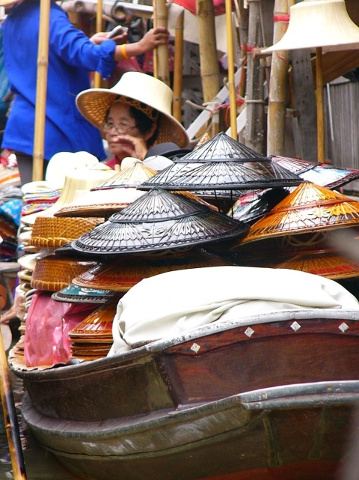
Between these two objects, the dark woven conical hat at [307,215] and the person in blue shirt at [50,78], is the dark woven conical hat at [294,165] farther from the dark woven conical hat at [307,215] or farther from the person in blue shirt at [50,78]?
the person in blue shirt at [50,78]

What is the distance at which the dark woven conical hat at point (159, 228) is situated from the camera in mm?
3674

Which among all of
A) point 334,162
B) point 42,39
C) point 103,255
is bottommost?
point 334,162

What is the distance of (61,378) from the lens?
370 cm

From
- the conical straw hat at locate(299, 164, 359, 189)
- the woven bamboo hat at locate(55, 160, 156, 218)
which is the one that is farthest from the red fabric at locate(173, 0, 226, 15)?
the conical straw hat at locate(299, 164, 359, 189)

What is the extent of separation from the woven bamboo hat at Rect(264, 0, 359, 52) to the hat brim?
128 cm

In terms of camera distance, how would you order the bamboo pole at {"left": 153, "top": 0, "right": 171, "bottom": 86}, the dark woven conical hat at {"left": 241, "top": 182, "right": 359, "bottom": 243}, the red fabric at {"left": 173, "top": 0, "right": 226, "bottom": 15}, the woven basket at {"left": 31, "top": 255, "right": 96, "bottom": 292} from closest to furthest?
the dark woven conical hat at {"left": 241, "top": 182, "right": 359, "bottom": 243} → the woven basket at {"left": 31, "top": 255, "right": 96, "bottom": 292} → the bamboo pole at {"left": 153, "top": 0, "right": 171, "bottom": 86} → the red fabric at {"left": 173, "top": 0, "right": 226, "bottom": 15}

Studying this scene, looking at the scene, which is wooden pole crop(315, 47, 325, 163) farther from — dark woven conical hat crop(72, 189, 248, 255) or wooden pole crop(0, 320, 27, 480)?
wooden pole crop(0, 320, 27, 480)

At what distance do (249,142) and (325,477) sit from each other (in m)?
3.38

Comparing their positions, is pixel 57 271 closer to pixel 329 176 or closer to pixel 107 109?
pixel 329 176

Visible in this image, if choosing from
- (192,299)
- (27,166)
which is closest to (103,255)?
(192,299)

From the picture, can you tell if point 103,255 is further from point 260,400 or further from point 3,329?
point 3,329

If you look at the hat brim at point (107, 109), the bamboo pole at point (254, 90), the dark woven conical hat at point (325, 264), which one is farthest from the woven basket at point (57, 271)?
the bamboo pole at point (254, 90)

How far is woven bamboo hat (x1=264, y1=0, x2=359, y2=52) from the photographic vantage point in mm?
4977

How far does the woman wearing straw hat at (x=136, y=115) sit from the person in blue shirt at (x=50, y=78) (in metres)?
0.69
